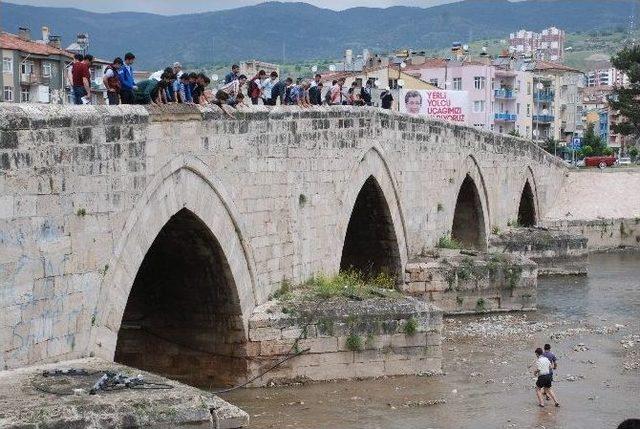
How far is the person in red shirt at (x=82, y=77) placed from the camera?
44.5ft

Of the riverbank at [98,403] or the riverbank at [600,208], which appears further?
the riverbank at [600,208]

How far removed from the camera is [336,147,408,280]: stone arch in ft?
79.0

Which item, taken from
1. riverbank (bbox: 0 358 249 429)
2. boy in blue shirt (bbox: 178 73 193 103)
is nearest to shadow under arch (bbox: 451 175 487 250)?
boy in blue shirt (bbox: 178 73 193 103)

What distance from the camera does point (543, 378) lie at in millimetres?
17266

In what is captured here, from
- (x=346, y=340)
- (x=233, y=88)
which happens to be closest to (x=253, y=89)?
(x=233, y=88)

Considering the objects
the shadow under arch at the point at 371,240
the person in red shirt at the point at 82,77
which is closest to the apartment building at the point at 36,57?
the shadow under arch at the point at 371,240

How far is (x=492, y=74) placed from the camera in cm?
7212

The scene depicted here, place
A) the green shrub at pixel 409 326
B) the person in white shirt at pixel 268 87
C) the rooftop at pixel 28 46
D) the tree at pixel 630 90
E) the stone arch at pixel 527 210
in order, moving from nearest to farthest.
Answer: the green shrub at pixel 409 326, the person in white shirt at pixel 268 87, the rooftop at pixel 28 46, the stone arch at pixel 527 210, the tree at pixel 630 90

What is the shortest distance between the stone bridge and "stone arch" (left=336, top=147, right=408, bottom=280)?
0.03 meters

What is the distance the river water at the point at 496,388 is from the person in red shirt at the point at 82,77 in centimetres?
484

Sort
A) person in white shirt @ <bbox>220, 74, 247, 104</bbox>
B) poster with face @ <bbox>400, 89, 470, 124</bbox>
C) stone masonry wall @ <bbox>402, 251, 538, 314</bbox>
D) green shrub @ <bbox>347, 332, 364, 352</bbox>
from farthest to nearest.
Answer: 1. poster with face @ <bbox>400, 89, 470, 124</bbox>
2. stone masonry wall @ <bbox>402, 251, 538, 314</bbox>
3. green shrub @ <bbox>347, 332, 364, 352</bbox>
4. person in white shirt @ <bbox>220, 74, 247, 104</bbox>

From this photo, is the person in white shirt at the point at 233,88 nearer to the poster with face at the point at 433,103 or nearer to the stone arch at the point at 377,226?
the stone arch at the point at 377,226

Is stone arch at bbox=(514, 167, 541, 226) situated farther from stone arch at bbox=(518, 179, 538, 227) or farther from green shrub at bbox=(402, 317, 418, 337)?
green shrub at bbox=(402, 317, 418, 337)

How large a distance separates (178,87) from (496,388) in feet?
24.2
